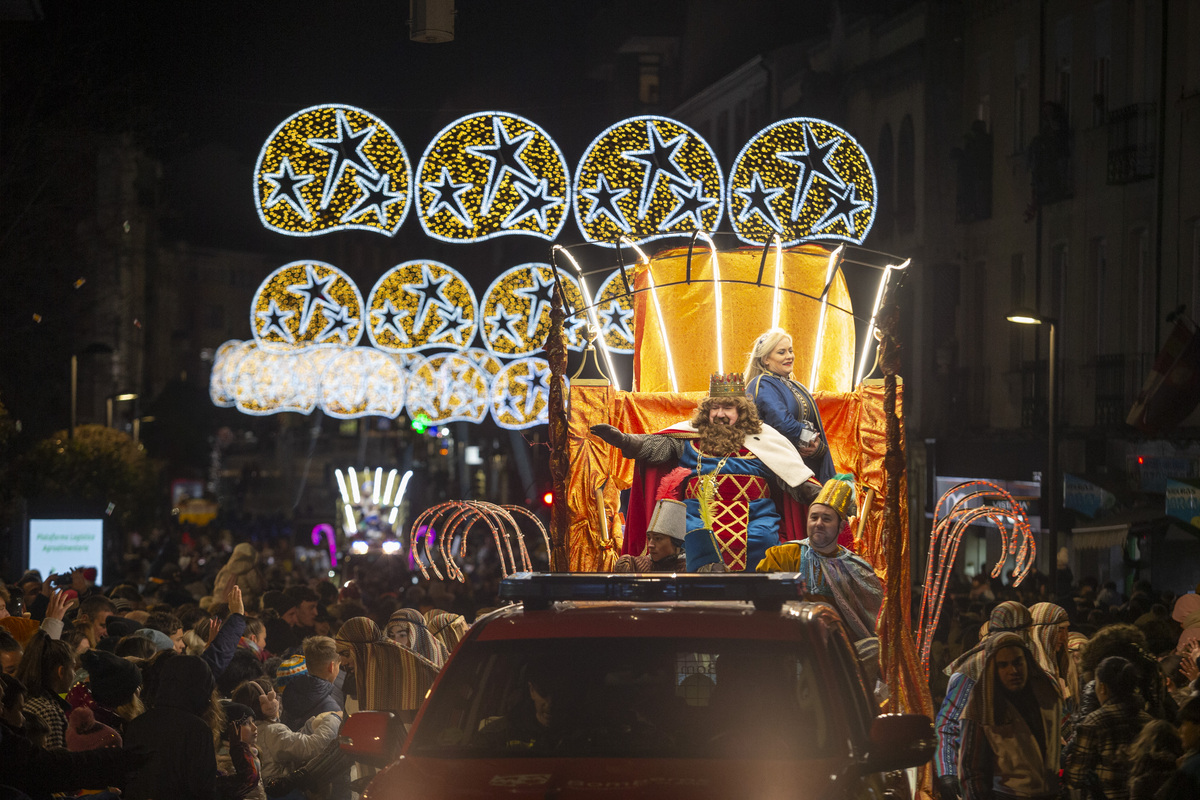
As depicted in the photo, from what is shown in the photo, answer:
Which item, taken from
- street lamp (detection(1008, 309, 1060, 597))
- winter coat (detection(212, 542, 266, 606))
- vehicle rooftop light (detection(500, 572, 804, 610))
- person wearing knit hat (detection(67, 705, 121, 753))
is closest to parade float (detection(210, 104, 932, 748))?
winter coat (detection(212, 542, 266, 606))

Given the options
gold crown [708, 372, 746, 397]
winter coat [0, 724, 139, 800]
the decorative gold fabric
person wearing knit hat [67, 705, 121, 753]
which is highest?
the decorative gold fabric

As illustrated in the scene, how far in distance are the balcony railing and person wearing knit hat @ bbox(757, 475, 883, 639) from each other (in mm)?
14482

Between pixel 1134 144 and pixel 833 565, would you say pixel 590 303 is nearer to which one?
pixel 833 565

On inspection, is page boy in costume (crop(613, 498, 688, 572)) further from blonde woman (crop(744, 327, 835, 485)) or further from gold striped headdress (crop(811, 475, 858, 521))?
gold striped headdress (crop(811, 475, 858, 521))

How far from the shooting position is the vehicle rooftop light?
6.60 meters

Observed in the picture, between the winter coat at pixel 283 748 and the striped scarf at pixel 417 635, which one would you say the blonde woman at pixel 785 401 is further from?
the winter coat at pixel 283 748

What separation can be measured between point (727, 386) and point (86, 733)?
5.46 m

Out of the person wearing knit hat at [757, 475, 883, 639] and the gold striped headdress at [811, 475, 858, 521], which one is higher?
the gold striped headdress at [811, 475, 858, 521]

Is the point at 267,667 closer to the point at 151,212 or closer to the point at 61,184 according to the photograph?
the point at 61,184

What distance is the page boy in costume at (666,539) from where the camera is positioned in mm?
11492

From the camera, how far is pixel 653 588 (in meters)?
6.74

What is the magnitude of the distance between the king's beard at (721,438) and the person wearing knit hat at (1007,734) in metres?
3.25

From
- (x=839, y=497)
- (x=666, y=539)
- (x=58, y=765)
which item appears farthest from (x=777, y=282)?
(x=58, y=765)

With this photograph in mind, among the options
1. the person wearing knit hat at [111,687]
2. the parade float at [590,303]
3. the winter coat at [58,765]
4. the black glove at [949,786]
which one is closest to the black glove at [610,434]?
the parade float at [590,303]
